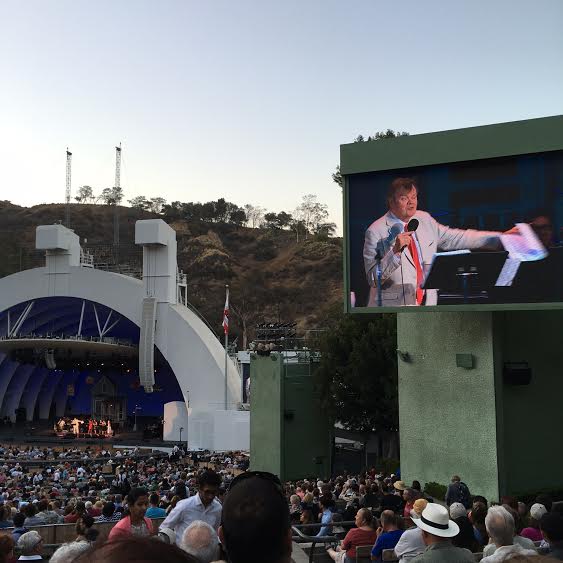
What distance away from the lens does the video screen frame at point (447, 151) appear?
53.6 ft

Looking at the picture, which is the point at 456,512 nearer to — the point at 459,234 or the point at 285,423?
the point at 459,234

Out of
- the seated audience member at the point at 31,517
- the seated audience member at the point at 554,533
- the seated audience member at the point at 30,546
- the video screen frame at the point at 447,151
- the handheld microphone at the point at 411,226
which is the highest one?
the video screen frame at the point at 447,151

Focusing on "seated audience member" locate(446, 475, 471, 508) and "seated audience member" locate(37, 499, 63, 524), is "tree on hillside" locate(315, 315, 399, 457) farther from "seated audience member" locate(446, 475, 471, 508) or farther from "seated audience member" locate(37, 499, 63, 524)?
"seated audience member" locate(37, 499, 63, 524)

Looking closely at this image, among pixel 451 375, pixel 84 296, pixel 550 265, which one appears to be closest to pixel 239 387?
pixel 84 296

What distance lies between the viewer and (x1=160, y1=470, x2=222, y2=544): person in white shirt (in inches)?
240

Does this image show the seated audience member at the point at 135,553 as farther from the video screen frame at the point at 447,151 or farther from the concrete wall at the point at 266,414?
the concrete wall at the point at 266,414

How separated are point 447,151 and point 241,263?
325 ft

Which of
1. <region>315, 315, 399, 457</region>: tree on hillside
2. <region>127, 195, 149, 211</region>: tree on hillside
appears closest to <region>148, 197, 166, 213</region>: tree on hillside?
<region>127, 195, 149, 211</region>: tree on hillside

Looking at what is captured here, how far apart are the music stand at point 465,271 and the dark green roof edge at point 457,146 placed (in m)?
2.27

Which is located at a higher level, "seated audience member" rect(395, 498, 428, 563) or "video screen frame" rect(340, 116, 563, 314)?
"video screen frame" rect(340, 116, 563, 314)

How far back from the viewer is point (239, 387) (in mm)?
44562

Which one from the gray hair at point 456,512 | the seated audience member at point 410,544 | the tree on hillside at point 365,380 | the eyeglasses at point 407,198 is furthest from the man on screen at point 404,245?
the seated audience member at point 410,544

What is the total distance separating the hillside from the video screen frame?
66.3m

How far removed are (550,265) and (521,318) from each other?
3.00 metres
